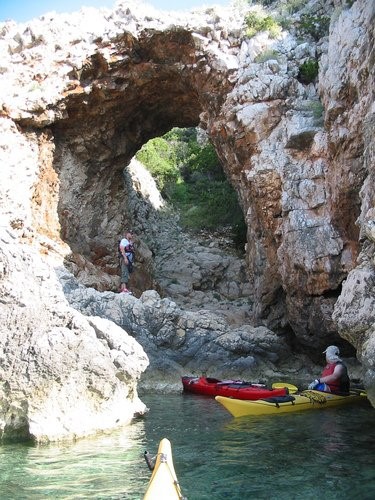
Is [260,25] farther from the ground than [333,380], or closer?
farther from the ground

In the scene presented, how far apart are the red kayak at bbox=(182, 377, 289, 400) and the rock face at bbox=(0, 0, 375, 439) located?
1.32 meters

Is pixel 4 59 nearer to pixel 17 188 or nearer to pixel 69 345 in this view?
pixel 17 188

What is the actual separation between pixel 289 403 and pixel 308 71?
9255mm

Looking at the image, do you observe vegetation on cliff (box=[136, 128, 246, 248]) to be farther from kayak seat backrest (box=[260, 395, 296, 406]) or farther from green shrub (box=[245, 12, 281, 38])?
kayak seat backrest (box=[260, 395, 296, 406])

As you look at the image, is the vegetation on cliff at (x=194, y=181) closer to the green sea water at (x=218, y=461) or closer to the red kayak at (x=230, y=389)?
the red kayak at (x=230, y=389)

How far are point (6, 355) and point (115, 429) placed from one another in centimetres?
212

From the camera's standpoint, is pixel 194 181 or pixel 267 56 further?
pixel 194 181

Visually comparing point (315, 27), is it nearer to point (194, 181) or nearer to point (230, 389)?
point (230, 389)

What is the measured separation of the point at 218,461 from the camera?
7.21 meters

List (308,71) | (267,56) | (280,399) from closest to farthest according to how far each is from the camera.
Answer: (280,399) < (308,71) < (267,56)

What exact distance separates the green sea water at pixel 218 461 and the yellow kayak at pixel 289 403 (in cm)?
18

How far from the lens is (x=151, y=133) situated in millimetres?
21250

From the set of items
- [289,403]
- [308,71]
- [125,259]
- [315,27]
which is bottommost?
[289,403]

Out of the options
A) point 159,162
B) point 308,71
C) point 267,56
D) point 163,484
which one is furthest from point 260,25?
point 159,162
